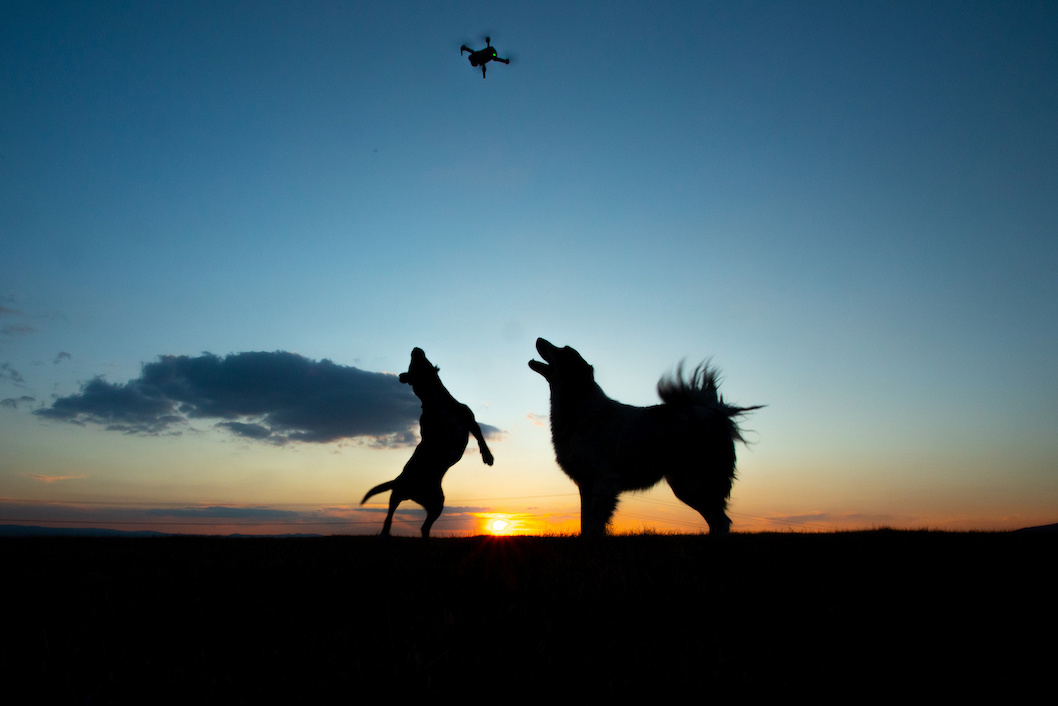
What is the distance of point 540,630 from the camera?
293 cm

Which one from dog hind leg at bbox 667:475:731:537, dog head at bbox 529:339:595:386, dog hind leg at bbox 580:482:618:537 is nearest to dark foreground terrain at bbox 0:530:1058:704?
dog hind leg at bbox 580:482:618:537

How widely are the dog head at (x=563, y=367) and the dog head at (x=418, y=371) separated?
1914 mm

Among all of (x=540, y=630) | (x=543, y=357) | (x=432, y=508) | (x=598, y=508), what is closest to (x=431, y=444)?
(x=432, y=508)

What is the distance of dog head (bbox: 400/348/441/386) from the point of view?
33.5ft

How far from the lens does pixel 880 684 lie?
241cm

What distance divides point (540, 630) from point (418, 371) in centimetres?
766

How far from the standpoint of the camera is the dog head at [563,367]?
9406mm

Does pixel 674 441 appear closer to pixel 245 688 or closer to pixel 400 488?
pixel 400 488

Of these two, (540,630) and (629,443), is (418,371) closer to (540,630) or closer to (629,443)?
(629,443)

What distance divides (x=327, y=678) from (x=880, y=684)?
2.26m

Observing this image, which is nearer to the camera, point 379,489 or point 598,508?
point 598,508

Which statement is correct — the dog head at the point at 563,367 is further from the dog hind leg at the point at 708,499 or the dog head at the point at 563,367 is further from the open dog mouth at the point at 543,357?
the dog hind leg at the point at 708,499

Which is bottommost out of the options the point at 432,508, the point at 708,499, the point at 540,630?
the point at 540,630

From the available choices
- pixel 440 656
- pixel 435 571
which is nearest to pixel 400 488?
pixel 435 571
